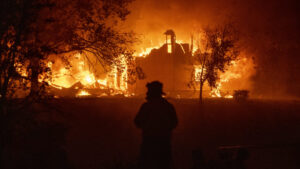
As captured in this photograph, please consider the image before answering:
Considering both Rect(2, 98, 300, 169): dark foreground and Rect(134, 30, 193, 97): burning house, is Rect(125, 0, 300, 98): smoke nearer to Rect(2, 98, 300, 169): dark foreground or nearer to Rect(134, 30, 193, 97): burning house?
Rect(134, 30, 193, 97): burning house

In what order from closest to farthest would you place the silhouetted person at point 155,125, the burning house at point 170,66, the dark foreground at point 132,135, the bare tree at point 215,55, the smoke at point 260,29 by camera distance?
the silhouetted person at point 155,125 < the dark foreground at point 132,135 < the bare tree at point 215,55 < the burning house at point 170,66 < the smoke at point 260,29

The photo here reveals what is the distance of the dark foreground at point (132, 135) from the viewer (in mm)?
9945

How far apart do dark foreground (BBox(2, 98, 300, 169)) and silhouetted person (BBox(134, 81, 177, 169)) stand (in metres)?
2.54

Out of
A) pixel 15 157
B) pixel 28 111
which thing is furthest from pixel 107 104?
pixel 28 111

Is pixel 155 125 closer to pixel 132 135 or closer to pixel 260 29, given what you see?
pixel 132 135

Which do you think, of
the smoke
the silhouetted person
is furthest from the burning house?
the silhouetted person

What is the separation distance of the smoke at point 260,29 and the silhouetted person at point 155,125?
29.2 meters

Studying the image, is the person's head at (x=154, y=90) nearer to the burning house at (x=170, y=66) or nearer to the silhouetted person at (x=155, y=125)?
the silhouetted person at (x=155, y=125)

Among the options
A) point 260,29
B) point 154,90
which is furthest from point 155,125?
point 260,29

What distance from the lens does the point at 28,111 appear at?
8938 millimetres

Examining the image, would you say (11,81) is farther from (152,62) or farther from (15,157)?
(152,62)

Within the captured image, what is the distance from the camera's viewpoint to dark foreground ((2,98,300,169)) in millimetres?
9945

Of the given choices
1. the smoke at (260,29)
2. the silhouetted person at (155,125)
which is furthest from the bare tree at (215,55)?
the smoke at (260,29)

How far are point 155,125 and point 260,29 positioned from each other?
36843 millimetres
